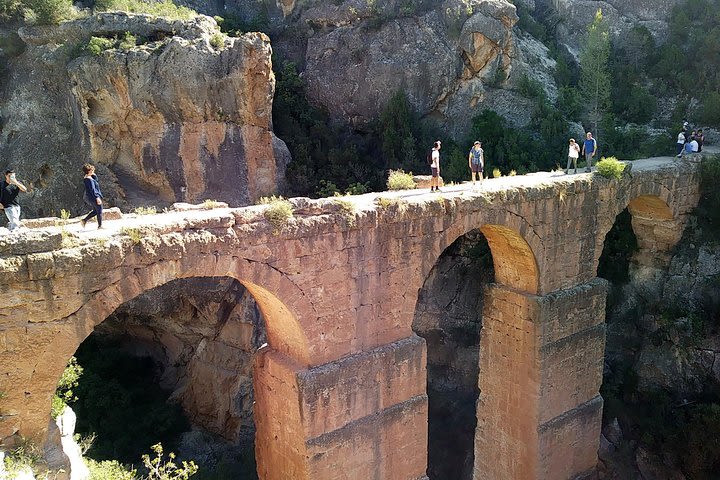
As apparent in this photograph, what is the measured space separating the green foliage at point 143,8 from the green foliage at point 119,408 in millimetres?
11071

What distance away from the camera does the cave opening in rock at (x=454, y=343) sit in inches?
692

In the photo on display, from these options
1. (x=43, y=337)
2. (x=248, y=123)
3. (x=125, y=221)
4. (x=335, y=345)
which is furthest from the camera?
(x=248, y=123)

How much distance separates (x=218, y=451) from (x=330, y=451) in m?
10.3

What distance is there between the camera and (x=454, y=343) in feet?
61.2

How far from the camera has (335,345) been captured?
29.2 feet

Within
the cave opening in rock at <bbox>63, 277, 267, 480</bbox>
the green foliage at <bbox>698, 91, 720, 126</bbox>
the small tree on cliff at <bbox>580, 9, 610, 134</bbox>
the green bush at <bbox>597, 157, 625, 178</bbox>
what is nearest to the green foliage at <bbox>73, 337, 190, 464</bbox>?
the cave opening in rock at <bbox>63, 277, 267, 480</bbox>

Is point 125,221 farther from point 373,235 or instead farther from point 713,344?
point 713,344

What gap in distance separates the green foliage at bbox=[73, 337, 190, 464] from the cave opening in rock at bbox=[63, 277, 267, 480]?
0.10 ft

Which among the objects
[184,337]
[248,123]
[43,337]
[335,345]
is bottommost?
[184,337]

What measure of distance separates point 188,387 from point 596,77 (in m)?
18.1

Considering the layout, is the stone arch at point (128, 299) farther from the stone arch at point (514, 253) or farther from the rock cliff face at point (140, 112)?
the rock cliff face at point (140, 112)

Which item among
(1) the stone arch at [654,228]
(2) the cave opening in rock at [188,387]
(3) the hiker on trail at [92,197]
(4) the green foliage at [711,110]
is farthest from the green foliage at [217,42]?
(4) the green foliage at [711,110]

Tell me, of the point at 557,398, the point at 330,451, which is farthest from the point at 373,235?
the point at 557,398

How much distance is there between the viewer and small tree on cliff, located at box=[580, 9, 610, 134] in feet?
71.3
